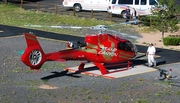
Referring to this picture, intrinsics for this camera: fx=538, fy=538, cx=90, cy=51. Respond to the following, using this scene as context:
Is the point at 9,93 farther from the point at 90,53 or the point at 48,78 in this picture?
the point at 90,53

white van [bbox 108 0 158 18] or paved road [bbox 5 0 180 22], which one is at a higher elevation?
white van [bbox 108 0 158 18]

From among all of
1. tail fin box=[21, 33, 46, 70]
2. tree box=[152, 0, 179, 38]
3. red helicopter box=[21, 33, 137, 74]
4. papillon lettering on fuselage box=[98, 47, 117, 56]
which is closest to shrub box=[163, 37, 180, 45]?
tree box=[152, 0, 179, 38]

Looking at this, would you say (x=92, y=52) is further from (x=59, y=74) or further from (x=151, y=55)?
(x=151, y=55)

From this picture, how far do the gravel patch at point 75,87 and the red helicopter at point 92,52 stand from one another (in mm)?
1034

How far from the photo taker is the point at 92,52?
87.5ft

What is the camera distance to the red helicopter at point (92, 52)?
24.2 m

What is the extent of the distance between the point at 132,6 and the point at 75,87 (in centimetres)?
2280

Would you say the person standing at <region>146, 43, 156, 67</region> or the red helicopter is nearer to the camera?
the red helicopter

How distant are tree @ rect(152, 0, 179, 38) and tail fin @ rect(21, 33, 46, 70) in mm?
15647

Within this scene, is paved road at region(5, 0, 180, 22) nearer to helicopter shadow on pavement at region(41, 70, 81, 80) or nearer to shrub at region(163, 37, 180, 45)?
shrub at region(163, 37, 180, 45)

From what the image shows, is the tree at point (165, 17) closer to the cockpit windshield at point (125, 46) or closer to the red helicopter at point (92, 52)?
the red helicopter at point (92, 52)

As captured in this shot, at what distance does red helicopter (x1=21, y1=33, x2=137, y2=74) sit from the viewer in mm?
24219

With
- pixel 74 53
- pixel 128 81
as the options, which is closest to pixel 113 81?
pixel 128 81

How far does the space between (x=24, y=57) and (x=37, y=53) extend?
728mm
